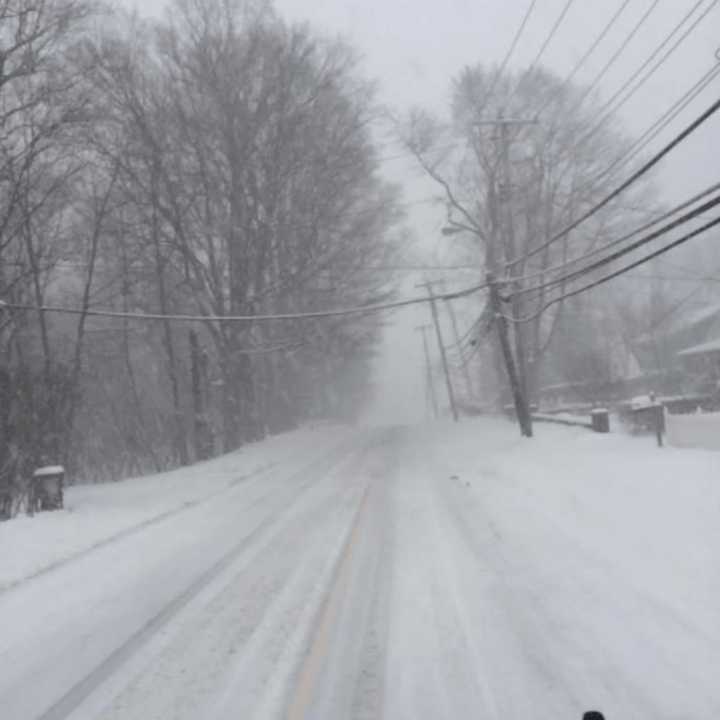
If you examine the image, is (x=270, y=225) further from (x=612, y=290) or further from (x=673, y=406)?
(x=612, y=290)

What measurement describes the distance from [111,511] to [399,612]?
32.4ft

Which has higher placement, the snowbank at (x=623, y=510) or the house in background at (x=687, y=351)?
the house in background at (x=687, y=351)

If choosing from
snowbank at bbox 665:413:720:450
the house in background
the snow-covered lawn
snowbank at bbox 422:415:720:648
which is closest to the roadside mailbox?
the snow-covered lawn

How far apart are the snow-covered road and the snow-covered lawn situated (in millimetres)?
515

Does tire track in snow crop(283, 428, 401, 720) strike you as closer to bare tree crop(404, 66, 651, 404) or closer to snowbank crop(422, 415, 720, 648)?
snowbank crop(422, 415, 720, 648)

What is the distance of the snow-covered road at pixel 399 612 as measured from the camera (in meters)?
5.77

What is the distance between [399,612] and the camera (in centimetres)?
778

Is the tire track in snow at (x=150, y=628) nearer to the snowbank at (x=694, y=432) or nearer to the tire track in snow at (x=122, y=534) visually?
the tire track in snow at (x=122, y=534)

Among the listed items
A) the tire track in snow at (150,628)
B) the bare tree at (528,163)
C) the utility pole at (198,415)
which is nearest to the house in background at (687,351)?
the bare tree at (528,163)

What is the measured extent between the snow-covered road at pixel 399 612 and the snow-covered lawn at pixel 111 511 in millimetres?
515

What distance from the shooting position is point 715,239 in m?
90.3

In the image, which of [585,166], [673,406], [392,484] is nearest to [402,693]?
[392,484]

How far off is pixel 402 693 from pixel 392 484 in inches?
481

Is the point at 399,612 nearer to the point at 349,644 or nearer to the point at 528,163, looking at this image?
the point at 349,644
